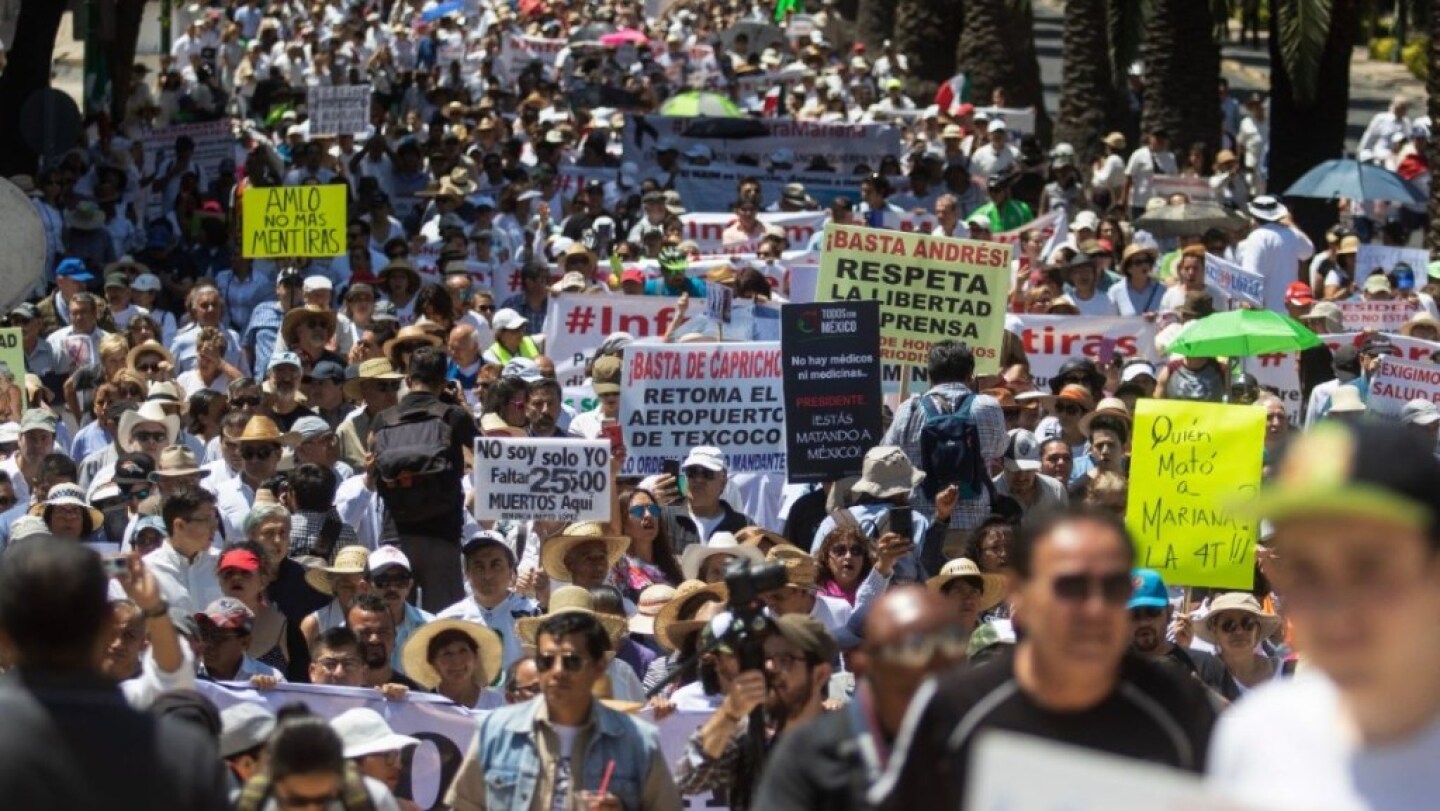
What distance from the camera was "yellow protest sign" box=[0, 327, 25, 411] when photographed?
13.5 m

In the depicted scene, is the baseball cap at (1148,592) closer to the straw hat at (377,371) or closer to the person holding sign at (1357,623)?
the straw hat at (377,371)

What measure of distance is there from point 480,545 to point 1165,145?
54.9 ft

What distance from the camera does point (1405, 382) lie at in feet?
45.8

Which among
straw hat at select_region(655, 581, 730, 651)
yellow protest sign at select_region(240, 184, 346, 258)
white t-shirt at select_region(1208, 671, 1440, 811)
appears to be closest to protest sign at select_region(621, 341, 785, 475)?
straw hat at select_region(655, 581, 730, 651)

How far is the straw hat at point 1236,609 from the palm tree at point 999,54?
78.2ft

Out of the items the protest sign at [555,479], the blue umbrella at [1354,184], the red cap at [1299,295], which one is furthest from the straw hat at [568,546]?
the blue umbrella at [1354,184]

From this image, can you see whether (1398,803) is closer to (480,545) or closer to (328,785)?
(328,785)

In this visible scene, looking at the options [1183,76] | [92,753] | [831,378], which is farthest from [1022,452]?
[1183,76]

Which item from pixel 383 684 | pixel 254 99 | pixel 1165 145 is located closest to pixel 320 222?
pixel 383 684

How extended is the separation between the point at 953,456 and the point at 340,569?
8.49ft

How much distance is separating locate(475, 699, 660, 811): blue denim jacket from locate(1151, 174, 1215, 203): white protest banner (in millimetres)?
15630

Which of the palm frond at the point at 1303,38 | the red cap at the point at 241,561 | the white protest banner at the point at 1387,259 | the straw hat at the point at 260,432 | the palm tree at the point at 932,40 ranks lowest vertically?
the red cap at the point at 241,561

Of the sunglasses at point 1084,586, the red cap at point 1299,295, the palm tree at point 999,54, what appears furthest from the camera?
the palm tree at point 999,54

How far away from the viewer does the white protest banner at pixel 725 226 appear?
2138cm
